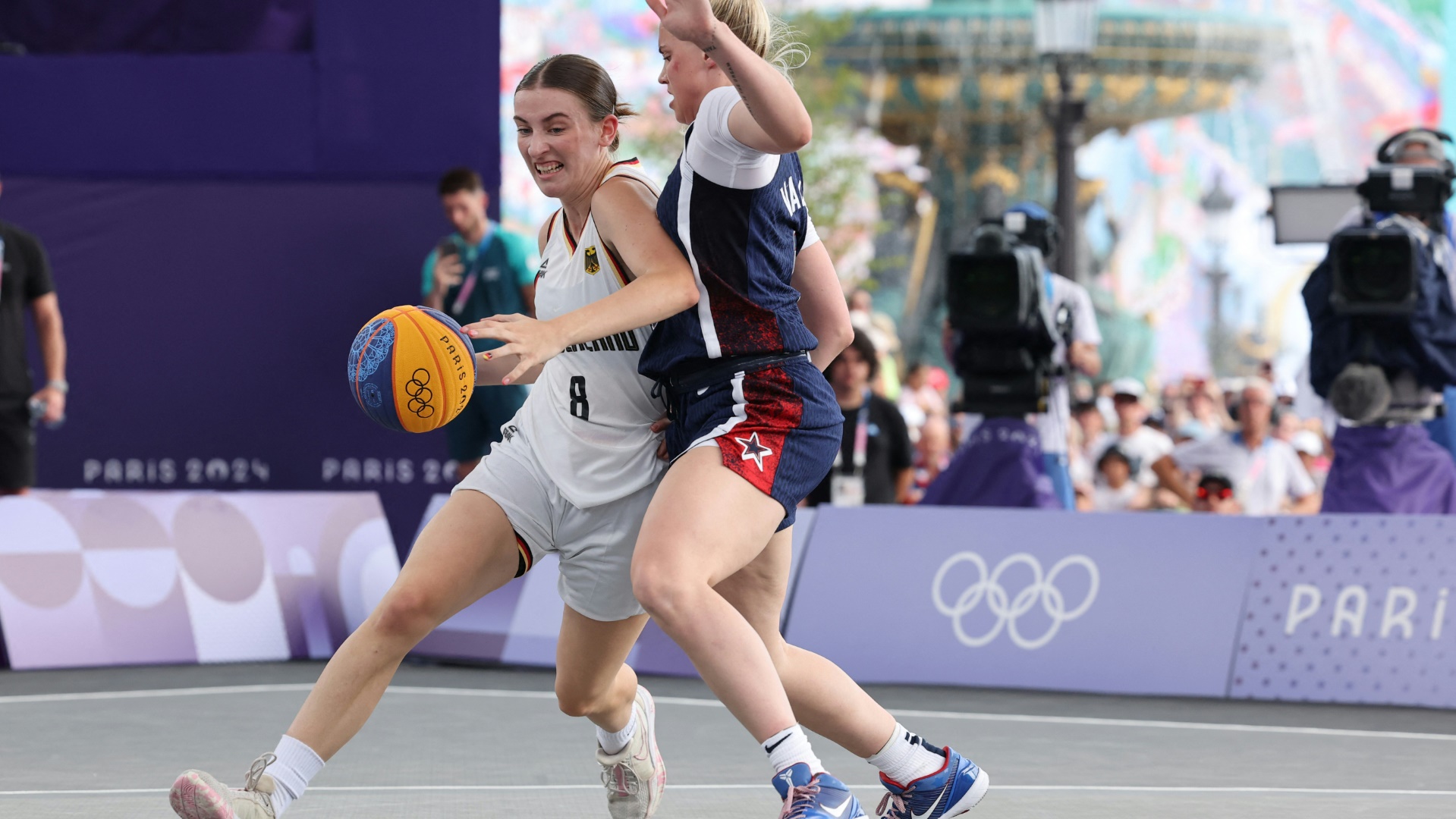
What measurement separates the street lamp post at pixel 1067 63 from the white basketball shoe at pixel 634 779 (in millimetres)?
8633

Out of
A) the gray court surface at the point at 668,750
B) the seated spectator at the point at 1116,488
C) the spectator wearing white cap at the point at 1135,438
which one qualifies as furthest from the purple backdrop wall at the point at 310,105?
the spectator wearing white cap at the point at 1135,438

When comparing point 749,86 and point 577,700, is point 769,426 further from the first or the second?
point 577,700

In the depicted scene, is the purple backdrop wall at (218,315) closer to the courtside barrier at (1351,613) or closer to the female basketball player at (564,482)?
the courtside barrier at (1351,613)

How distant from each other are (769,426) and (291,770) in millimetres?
1322

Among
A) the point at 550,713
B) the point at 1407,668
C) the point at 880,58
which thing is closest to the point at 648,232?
the point at 550,713

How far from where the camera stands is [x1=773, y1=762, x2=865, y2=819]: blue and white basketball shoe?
3.98 meters

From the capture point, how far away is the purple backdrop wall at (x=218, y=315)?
444 inches

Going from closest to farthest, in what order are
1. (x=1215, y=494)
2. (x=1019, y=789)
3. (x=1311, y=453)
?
(x=1019, y=789)
(x=1215, y=494)
(x=1311, y=453)

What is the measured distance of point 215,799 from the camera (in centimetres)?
398

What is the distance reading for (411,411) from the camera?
13.4ft

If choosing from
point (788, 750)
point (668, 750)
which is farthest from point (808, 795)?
point (668, 750)

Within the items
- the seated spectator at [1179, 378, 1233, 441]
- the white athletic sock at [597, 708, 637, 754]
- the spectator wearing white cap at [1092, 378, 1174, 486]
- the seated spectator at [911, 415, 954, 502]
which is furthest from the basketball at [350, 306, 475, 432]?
the seated spectator at [1179, 378, 1233, 441]

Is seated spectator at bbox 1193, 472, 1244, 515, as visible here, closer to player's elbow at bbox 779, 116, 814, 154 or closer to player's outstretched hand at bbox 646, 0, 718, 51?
player's elbow at bbox 779, 116, 814, 154

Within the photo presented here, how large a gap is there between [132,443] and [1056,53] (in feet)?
24.3
